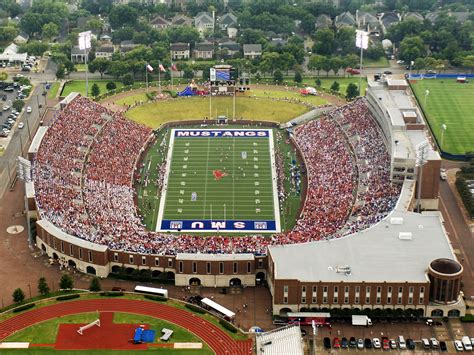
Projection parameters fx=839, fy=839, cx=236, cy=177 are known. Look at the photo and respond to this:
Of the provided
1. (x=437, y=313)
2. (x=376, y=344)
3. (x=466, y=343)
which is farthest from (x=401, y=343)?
(x=437, y=313)

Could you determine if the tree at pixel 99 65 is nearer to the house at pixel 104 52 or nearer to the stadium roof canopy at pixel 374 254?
the house at pixel 104 52

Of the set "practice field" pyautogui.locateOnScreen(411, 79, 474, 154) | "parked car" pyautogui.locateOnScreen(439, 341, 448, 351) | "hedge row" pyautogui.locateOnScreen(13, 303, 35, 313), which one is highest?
"hedge row" pyautogui.locateOnScreen(13, 303, 35, 313)

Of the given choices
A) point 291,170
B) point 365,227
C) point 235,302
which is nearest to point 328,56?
point 291,170

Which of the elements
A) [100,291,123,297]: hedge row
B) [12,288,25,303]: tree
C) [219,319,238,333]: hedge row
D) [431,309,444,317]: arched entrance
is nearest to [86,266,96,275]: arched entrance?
[100,291,123,297]: hedge row

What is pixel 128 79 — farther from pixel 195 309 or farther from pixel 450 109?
pixel 195 309

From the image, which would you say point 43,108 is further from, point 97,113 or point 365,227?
point 365,227

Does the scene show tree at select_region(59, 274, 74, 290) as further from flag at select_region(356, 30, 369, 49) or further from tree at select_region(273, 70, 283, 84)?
tree at select_region(273, 70, 283, 84)
